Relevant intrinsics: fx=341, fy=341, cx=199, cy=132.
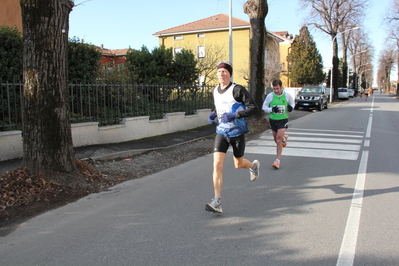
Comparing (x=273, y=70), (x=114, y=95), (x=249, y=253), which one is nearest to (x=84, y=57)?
(x=114, y=95)

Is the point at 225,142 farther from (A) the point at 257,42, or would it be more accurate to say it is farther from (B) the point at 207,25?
(B) the point at 207,25

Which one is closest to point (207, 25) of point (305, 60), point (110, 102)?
point (305, 60)

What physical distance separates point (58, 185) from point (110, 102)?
4915mm

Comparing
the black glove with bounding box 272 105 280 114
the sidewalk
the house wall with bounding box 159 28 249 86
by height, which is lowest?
the sidewalk

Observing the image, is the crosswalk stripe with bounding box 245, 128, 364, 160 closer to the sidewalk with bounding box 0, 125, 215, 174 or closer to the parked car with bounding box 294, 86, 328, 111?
the sidewalk with bounding box 0, 125, 215, 174

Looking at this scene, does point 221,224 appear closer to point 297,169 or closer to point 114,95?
point 297,169

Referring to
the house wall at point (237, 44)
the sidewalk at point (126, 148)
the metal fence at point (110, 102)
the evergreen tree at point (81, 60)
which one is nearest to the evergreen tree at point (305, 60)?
the house wall at point (237, 44)

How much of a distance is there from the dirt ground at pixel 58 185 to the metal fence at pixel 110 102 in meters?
2.01

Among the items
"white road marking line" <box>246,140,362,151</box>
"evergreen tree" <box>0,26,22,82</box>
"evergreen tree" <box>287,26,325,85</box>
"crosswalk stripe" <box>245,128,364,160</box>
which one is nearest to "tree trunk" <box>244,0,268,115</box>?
"crosswalk stripe" <box>245,128,364,160</box>

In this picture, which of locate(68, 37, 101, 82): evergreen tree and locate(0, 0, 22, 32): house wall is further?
locate(0, 0, 22, 32): house wall

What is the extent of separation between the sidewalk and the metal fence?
881 mm

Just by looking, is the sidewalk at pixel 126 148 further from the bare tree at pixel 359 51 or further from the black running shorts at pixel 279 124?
the bare tree at pixel 359 51

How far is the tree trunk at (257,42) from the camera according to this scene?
1384 cm

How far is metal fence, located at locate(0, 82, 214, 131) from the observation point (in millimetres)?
7620
